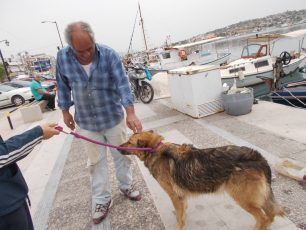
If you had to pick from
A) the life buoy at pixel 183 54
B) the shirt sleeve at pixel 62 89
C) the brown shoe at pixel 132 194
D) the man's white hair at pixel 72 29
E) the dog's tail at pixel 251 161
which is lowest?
the brown shoe at pixel 132 194

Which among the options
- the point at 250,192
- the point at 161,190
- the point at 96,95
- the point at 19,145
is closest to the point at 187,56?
the point at 161,190

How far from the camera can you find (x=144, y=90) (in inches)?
402

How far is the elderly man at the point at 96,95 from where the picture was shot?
2994mm

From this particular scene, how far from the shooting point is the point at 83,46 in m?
2.81

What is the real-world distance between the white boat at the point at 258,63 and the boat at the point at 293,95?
3821 mm

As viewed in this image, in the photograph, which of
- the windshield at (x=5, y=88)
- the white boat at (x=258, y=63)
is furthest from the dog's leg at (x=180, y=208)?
the windshield at (x=5, y=88)

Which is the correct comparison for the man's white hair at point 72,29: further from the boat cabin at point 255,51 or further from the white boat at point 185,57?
the white boat at point 185,57

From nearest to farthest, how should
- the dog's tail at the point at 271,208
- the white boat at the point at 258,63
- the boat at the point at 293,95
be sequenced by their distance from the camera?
the dog's tail at the point at 271,208, the boat at the point at 293,95, the white boat at the point at 258,63

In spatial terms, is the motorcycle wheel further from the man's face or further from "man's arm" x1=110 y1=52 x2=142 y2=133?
the man's face

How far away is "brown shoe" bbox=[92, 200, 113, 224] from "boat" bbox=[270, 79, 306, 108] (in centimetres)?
680

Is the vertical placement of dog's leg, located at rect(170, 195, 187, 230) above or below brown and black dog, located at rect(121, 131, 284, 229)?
below

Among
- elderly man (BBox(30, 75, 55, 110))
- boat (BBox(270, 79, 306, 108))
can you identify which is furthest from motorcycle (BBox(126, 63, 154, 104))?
elderly man (BBox(30, 75, 55, 110))

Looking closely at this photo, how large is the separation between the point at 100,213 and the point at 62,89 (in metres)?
1.59

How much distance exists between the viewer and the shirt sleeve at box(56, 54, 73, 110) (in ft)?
10.7
